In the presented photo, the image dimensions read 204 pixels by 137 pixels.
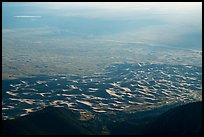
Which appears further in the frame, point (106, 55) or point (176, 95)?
point (106, 55)

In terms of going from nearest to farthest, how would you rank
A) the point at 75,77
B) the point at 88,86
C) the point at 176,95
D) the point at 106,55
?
the point at 176,95 → the point at 88,86 → the point at 75,77 → the point at 106,55

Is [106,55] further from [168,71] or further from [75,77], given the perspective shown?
[75,77]

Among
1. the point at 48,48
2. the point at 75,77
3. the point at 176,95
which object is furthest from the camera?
the point at 48,48

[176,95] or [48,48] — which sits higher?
[48,48]

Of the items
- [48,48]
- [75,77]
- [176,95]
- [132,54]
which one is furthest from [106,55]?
[176,95]

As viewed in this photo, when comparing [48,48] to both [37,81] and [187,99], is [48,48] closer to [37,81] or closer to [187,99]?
[37,81]

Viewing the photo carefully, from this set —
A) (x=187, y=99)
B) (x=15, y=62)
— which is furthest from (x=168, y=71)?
(x=15, y=62)
